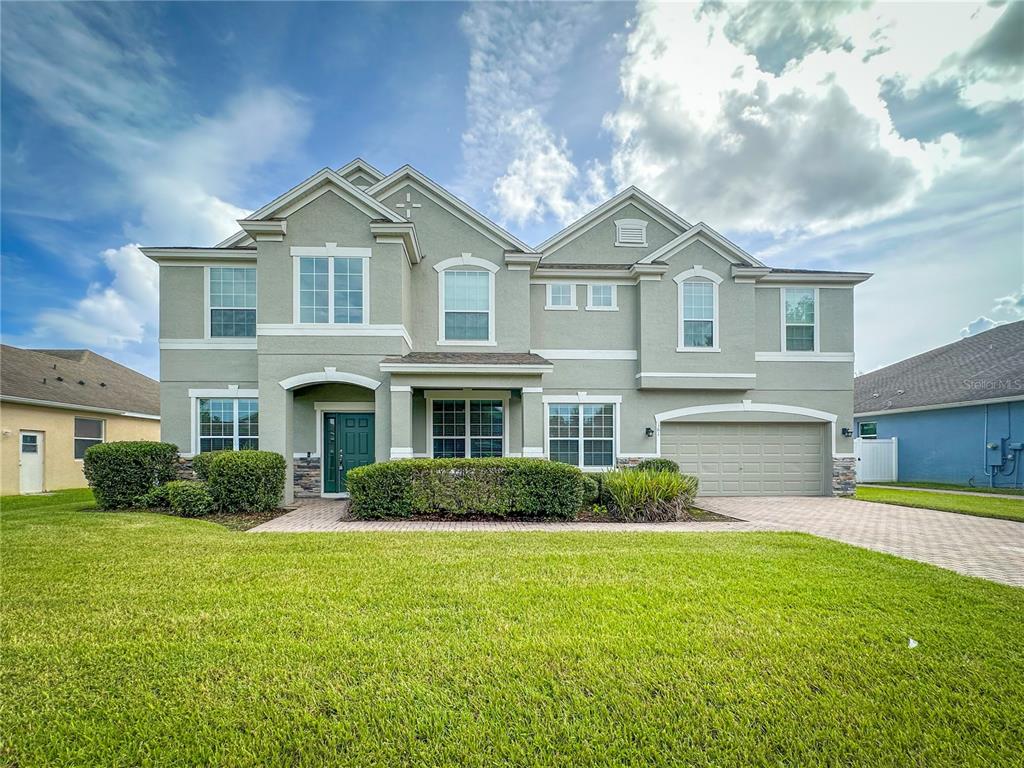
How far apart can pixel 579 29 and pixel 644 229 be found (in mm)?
5636

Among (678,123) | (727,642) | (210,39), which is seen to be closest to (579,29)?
(678,123)

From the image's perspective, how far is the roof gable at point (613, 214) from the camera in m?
14.0

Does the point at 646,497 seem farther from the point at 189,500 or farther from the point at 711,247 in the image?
the point at 189,500

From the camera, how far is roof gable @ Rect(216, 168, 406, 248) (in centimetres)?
1080

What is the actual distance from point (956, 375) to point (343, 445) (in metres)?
23.1

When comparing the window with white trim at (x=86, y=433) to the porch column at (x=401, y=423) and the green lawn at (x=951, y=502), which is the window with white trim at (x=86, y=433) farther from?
the green lawn at (x=951, y=502)

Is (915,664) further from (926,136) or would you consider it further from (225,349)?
(926,136)

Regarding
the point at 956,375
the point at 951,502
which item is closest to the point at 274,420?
the point at 951,502

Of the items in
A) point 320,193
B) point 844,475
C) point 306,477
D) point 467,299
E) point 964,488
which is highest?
point 320,193

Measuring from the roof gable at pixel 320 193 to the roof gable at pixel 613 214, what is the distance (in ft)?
16.7

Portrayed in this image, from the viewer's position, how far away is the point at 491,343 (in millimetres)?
12562

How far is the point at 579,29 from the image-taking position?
38.7 feet

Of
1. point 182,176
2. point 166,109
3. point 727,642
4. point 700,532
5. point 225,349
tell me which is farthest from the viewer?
point 182,176

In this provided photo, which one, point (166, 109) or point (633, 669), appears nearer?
point (633, 669)
